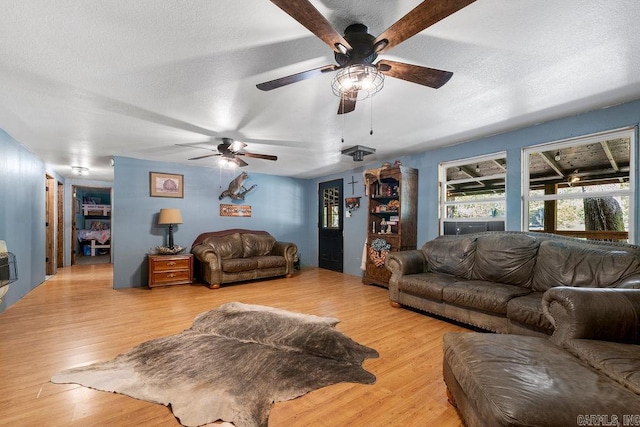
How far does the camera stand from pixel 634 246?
254 cm

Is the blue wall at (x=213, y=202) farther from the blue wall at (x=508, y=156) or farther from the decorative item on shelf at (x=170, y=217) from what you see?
the decorative item on shelf at (x=170, y=217)

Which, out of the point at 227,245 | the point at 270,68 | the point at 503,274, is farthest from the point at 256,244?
the point at 503,274

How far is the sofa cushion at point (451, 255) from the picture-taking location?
11.7 feet

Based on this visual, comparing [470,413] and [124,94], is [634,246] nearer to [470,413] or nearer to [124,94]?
[470,413]

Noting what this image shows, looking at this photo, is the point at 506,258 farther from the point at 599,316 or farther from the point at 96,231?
the point at 96,231

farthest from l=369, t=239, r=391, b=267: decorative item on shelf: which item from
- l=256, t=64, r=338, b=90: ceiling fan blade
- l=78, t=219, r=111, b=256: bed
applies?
l=78, t=219, r=111, b=256: bed

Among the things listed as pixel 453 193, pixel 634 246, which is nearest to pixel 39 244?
pixel 453 193

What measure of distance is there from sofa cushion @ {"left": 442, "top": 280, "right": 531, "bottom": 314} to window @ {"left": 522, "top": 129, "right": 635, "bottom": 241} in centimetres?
116

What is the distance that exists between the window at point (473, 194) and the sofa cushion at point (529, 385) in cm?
272

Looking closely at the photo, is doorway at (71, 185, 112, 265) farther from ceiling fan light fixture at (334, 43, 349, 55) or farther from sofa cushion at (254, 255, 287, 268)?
ceiling fan light fixture at (334, 43, 349, 55)

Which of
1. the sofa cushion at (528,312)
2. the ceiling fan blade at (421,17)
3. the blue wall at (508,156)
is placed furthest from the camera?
the blue wall at (508,156)

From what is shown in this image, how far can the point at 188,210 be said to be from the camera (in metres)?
5.78

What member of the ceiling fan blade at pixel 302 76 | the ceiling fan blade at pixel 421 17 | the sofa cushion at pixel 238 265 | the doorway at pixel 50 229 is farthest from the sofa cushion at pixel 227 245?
the ceiling fan blade at pixel 421 17

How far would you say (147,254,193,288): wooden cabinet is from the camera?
4.83 m
